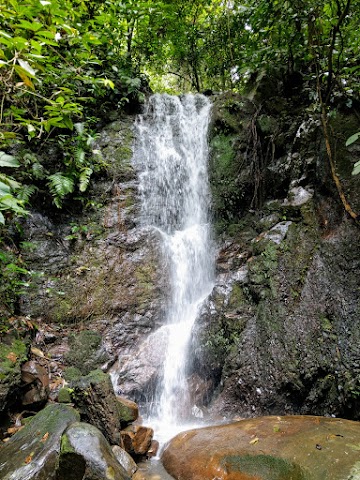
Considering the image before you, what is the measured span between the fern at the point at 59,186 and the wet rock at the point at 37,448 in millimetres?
3734

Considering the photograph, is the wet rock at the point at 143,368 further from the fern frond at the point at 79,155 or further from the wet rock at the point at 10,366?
the fern frond at the point at 79,155

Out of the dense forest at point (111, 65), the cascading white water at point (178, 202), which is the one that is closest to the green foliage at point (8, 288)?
the dense forest at point (111, 65)

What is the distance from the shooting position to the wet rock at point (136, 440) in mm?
3533

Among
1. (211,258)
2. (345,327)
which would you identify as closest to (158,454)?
(345,327)

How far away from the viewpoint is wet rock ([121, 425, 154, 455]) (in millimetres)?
3533

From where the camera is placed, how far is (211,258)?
657 cm

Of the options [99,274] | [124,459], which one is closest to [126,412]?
[124,459]

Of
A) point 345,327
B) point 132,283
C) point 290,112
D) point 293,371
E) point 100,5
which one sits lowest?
point 293,371

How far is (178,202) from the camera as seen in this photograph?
7.32 metres

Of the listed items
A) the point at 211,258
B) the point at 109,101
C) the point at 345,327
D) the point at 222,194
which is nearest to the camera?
the point at 345,327

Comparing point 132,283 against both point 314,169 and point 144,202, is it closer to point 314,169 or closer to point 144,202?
point 144,202

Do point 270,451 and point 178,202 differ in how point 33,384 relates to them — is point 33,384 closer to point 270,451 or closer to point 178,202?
point 270,451

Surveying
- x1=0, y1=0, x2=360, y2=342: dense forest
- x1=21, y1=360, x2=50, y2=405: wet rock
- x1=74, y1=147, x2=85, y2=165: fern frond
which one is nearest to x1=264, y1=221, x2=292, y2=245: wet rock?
x1=0, y1=0, x2=360, y2=342: dense forest

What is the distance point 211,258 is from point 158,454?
3.73 metres
